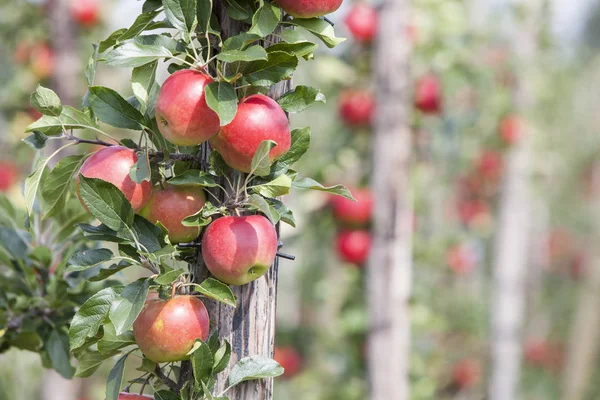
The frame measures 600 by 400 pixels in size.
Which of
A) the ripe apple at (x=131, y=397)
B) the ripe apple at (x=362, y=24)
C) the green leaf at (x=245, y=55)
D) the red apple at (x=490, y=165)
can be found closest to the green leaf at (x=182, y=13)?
the green leaf at (x=245, y=55)

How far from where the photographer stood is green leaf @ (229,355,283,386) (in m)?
1.13

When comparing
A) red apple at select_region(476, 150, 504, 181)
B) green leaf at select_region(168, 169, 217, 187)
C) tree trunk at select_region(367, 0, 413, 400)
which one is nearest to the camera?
green leaf at select_region(168, 169, 217, 187)

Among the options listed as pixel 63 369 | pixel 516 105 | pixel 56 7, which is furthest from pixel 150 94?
pixel 516 105

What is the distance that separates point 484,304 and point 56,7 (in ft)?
19.5

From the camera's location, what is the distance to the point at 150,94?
1.23m

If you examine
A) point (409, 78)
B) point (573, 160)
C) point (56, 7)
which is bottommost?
point (409, 78)

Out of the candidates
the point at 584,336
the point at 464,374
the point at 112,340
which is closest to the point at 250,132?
the point at 112,340

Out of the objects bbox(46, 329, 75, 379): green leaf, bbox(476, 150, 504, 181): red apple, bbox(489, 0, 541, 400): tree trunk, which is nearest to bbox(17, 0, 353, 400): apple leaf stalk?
bbox(46, 329, 75, 379): green leaf

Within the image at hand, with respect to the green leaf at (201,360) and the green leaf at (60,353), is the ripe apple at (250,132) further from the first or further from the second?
the green leaf at (60,353)

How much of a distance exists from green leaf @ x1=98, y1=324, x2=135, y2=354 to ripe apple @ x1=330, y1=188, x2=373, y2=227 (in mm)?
2624

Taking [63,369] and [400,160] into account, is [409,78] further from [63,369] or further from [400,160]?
[63,369]

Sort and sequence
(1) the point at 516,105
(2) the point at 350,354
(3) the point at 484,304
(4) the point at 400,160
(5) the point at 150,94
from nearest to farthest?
1. (5) the point at 150,94
2. (4) the point at 400,160
3. (2) the point at 350,354
4. (1) the point at 516,105
5. (3) the point at 484,304

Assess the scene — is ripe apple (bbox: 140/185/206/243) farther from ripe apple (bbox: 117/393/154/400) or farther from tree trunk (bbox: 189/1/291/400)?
ripe apple (bbox: 117/393/154/400)

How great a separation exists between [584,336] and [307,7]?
879 centimetres
